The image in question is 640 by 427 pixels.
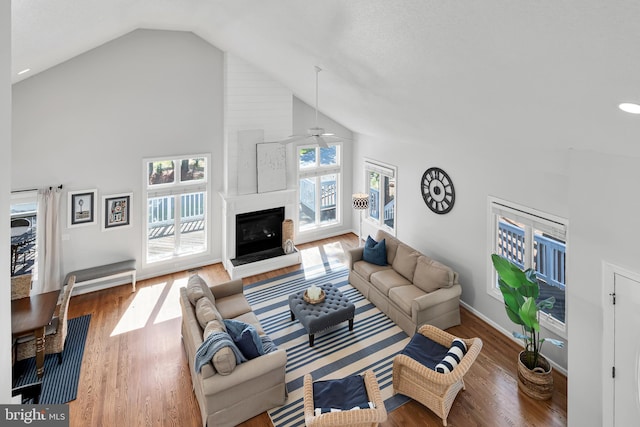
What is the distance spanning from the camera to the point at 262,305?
21.8 feet

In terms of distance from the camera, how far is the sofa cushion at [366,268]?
675 centimetres

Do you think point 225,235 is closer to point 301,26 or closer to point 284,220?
point 284,220

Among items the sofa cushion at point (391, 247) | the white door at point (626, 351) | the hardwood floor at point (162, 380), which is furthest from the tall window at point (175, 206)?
the white door at point (626, 351)

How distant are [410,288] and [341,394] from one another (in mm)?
2560

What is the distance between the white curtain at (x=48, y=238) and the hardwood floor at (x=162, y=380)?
602 mm

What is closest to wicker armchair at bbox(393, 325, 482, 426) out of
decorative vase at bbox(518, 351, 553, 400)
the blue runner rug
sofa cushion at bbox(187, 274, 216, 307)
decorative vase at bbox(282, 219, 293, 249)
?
decorative vase at bbox(518, 351, 553, 400)

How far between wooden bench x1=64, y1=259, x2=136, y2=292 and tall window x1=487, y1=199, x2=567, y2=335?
6267 millimetres

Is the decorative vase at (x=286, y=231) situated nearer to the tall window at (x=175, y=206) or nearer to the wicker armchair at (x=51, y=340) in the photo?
the tall window at (x=175, y=206)

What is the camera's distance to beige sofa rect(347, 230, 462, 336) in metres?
5.64

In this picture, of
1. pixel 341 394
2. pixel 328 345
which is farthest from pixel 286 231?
pixel 341 394

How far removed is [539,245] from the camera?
514cm

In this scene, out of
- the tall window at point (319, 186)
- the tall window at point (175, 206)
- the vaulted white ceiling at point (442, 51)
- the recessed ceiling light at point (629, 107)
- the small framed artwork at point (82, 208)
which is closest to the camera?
the vaulted white ceiling at point (442, 51)

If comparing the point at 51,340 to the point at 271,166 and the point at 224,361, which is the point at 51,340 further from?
the point at 271,166
